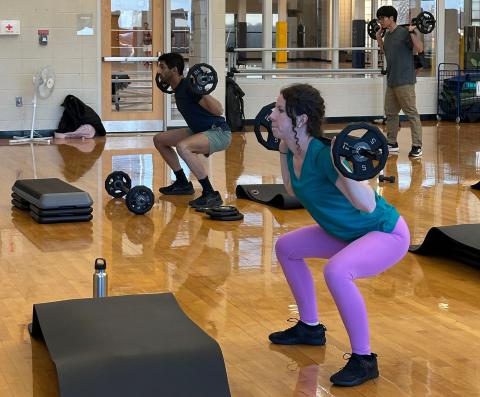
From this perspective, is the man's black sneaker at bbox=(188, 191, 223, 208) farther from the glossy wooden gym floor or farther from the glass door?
the glass door

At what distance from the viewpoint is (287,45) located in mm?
14477

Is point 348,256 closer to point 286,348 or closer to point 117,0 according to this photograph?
point 286,348

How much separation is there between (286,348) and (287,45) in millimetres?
10650

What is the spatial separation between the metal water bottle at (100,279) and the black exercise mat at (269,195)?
322 centimetres

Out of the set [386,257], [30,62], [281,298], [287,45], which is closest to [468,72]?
[287,45]

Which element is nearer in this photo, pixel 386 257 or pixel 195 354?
pixel 195 354

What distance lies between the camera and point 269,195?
312 inches

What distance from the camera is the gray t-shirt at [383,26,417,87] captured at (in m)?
10.5

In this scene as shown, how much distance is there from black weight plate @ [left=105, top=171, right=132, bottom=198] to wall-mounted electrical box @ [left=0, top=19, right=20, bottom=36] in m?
4.97

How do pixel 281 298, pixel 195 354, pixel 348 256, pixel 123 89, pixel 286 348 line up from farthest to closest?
1. pixel 123 89
2. pixel 281 298
3. pixel 286 348
4. pixel 348 256
5. pixel 195 354

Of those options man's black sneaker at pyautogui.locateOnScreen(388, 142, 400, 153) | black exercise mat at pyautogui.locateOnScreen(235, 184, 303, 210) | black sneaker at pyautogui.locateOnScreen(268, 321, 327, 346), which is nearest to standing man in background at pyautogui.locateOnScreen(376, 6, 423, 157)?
man's black sneaker at pyautogui.locateOnScreen(388, 142, 400, 153)

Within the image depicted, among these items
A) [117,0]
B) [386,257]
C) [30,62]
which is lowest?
[386,257]

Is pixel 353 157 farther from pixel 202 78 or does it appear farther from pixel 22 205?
pixel 22 205

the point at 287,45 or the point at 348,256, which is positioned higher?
the point at 287,45
